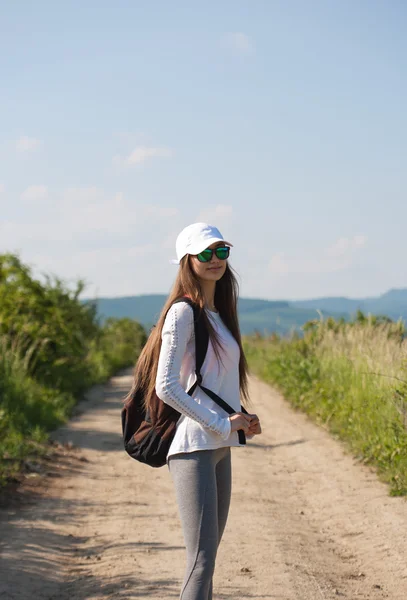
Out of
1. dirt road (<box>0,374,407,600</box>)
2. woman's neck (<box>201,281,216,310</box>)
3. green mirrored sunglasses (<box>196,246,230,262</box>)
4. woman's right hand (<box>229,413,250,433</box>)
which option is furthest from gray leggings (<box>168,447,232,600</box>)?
dirt road (<box>0,374,407,600</box>)

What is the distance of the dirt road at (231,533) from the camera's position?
565 centimetres

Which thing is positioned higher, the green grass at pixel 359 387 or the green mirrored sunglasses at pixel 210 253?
the green mirrored sunglasses at pixel 210 253

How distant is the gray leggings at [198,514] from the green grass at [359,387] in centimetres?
499

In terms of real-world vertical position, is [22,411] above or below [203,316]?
below

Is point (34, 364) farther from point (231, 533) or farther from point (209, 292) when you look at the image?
point (209, 292)

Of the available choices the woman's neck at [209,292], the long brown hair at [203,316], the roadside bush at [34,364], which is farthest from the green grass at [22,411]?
the woman's neck at [209,292]

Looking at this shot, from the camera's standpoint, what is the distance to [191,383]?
3.74 metres

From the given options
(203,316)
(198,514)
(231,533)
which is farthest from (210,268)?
(231,533)

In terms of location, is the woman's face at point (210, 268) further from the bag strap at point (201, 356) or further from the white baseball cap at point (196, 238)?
the bag strap at point (201, 356)

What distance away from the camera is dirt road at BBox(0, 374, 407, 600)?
5652 millimetres

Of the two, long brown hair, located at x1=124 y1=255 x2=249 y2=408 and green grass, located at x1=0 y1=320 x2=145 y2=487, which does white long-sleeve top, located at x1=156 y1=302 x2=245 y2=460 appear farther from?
green grass, located at x1=0 y1=320 x2=145 y2=487

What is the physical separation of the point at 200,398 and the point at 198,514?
1.60 feet

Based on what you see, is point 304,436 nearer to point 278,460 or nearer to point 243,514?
point 278,460

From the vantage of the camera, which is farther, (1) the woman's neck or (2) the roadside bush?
(2) the roadside bush
